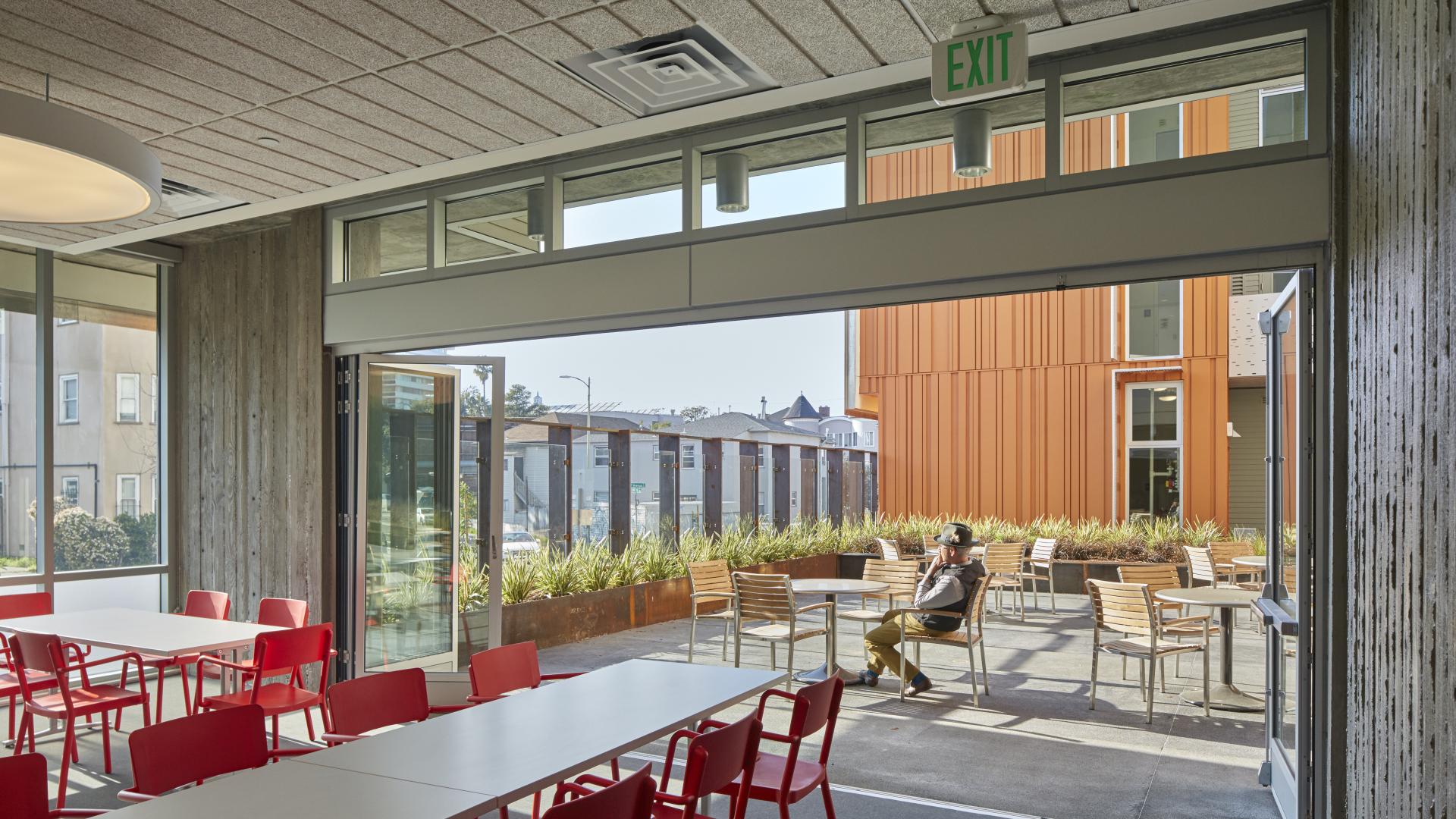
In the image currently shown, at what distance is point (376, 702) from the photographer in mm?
3902

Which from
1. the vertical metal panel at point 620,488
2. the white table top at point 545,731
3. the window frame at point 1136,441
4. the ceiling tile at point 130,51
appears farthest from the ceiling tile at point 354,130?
the window frame at point 1136,441

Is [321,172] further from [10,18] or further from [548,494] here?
[548,494]

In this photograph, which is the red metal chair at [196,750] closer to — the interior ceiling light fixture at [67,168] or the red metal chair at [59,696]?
the red metal chair at [59,696]

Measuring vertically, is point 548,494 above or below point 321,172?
below

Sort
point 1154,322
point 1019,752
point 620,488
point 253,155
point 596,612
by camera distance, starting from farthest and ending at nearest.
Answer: point 1154,322 < point 620,488 < point 596,612 < point 1019,752 < point 253,155

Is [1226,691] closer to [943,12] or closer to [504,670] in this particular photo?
[504,670]

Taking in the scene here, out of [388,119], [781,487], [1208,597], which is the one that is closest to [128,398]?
[388,119]

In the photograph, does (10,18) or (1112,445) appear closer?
(10,18)

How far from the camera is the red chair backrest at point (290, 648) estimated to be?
5055mm

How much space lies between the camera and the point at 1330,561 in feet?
12.8

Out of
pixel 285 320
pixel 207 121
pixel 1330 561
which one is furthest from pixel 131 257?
pixel 1330 561

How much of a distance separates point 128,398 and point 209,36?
5073 millimetres

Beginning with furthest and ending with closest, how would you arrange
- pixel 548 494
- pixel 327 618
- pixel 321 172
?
1. pixel 548 494
2. pixel 327 618
3. pixel 321 172

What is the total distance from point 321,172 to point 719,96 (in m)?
2.40
